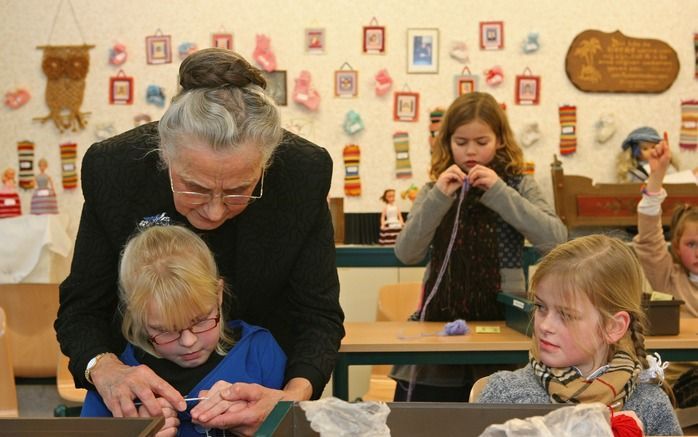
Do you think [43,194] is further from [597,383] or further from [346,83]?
[597,383]

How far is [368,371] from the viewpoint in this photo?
4676mm

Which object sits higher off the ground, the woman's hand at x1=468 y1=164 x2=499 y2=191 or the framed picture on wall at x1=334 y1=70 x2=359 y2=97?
the framed picture on wall at x1=334 y1=70 x2=359 y2=97

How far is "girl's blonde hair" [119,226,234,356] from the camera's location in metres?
1.83

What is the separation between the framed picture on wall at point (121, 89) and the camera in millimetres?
5551

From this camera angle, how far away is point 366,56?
18.1 ft

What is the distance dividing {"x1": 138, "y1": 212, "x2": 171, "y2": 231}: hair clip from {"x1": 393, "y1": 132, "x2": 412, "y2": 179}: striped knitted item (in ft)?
12.1

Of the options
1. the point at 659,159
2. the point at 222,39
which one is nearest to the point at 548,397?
the point at 659,159

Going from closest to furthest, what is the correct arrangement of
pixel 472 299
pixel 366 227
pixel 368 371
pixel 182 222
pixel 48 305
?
pixel 182 222
pixel 472 299
pixel 48 305
pixel 368 371
pixel 366 227

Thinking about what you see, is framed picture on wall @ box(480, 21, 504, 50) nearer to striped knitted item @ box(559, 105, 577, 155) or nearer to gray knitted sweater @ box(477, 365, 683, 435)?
striped knitted item @ box(559, 105, 577, 155)

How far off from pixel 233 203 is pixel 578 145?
4.14m

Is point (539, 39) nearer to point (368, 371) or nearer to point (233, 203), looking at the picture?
point (368, 371)

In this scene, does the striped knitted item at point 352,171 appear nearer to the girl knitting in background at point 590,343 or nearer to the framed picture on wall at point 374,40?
the framed picture on wall at point 374,40

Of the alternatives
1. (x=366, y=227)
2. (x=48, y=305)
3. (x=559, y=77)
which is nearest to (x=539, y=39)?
(x=559, y=77)

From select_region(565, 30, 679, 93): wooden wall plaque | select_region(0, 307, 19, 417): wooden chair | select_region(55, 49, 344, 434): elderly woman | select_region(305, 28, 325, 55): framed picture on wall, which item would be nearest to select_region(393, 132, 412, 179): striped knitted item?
select_region(305, 28, 325, 55): framed picture on wall
